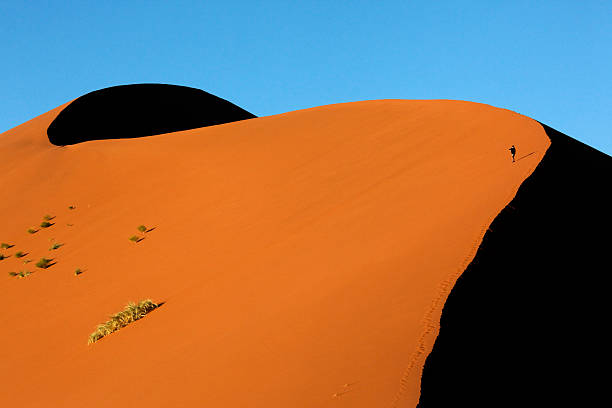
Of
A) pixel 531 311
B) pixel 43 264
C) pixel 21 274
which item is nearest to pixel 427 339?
pixel 531 311

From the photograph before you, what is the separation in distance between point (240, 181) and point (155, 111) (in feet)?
95.5

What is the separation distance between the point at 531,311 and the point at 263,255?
538 centimetres

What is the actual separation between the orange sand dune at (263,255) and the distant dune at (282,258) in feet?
0.15

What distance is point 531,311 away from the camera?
1066 centimetres

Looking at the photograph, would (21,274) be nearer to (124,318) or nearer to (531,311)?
(124,318)

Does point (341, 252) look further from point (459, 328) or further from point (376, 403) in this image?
point (376, 403)

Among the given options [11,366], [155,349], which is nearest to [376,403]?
[155,349]

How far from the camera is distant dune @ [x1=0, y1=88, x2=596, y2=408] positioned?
8.43 metres

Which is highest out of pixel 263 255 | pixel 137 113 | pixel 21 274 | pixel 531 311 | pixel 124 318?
pixel 137 113

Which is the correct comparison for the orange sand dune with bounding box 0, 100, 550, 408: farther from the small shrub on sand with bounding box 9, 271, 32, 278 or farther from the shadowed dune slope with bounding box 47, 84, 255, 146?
the shadowed dune slope with bounding box 47, 84, 255, 146

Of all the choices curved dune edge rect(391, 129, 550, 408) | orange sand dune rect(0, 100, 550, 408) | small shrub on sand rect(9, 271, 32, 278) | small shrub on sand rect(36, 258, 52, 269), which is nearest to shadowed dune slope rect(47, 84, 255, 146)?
orange sand dune rect(0, 100, 550, 408)

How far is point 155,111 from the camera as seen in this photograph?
4753 centimetres

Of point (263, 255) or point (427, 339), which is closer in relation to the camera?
point (427, 339)

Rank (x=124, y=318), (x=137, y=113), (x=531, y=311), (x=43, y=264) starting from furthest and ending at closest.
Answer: (x=137, y=113)
(x=43, y=264)
(x=124, y=318)
(x=531, y=311)
